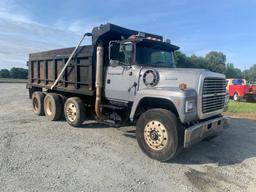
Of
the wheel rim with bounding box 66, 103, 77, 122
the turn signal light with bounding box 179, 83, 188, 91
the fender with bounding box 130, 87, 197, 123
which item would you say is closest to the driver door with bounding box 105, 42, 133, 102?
the fender with bounding box 130, 87, 197, 123

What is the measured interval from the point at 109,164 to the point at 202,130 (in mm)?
2131

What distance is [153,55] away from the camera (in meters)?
7.30

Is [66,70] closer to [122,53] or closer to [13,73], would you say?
[122,53]

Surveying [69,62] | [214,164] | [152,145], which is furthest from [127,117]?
[69,62]

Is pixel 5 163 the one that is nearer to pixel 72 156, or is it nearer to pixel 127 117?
pixel 72 156

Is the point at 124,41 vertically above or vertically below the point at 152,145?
above

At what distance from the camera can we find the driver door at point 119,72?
276 inches

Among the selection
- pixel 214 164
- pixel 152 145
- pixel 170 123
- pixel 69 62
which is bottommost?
pixel 214 164

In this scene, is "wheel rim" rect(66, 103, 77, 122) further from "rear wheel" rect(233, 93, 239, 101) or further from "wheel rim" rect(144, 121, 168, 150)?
"rear wheel" rect(233, 93, 239, 101)

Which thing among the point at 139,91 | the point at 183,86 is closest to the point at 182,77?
the point at 183,86

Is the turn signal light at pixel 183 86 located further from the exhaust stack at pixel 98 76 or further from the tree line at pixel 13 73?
the tree line at pixel 13 73

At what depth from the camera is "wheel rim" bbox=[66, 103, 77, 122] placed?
28.5 ft

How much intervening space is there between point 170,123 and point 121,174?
1.46m

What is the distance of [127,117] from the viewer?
7.29m
